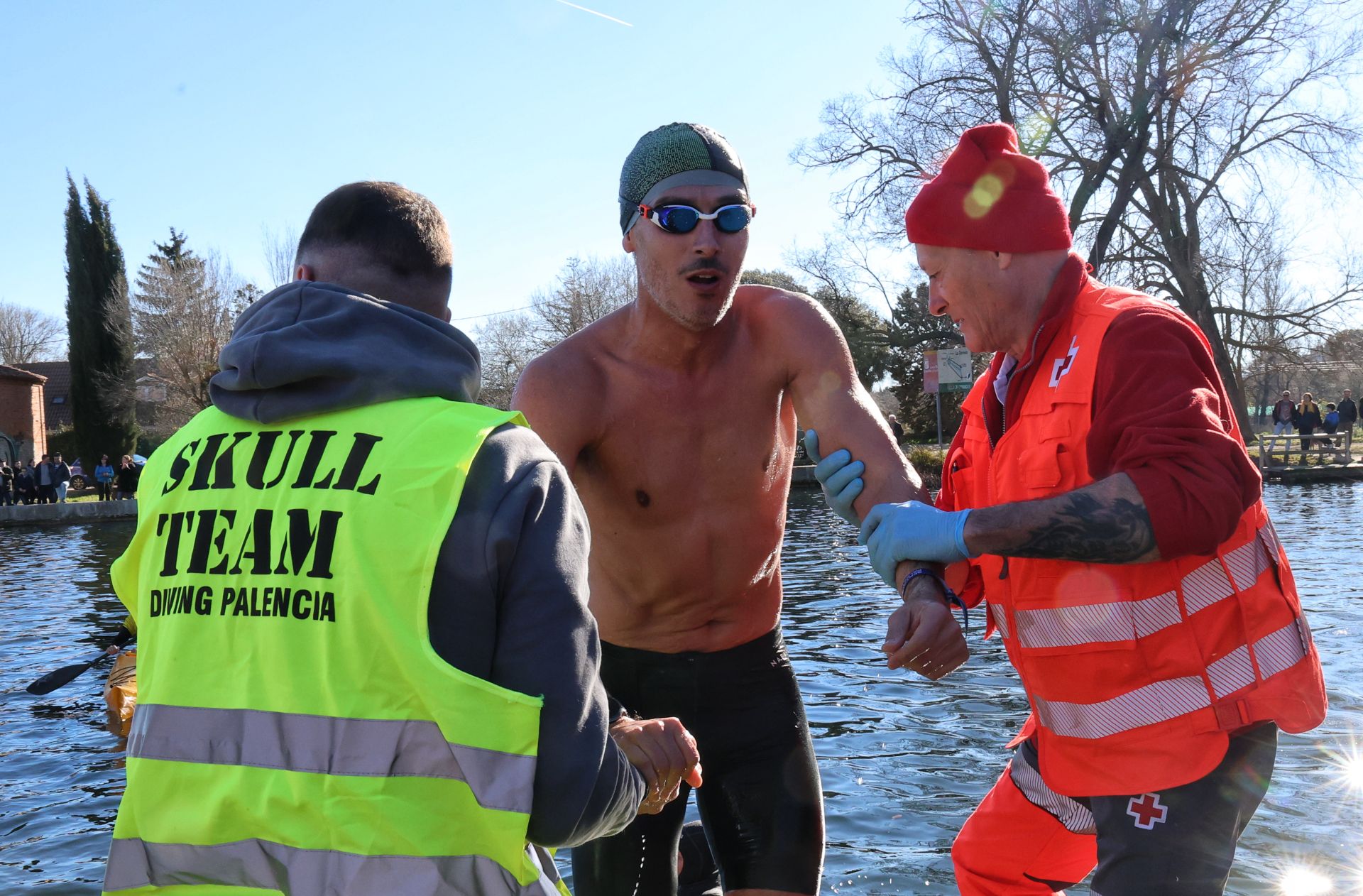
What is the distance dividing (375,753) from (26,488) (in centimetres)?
3449

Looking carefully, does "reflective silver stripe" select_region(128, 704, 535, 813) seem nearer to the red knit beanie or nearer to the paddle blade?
the red knit beanie

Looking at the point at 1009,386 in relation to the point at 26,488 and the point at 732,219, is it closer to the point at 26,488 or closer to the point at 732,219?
the point at 732,219

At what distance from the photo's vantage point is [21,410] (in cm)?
5081

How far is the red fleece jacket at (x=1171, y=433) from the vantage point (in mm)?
2104

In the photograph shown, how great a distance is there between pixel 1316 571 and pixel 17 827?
11948 millimetres

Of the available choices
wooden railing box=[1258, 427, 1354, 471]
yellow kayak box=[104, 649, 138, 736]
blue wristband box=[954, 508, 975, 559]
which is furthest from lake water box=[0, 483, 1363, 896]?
wooden railing box=[1258, 427, 1354, 471]

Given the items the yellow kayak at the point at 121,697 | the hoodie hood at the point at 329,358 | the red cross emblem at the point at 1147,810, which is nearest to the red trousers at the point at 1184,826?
the red cross emblem at the point at 1147,810

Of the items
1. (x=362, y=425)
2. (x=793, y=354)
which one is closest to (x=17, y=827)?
(x=793, y=354)

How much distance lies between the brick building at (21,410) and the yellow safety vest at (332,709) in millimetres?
54792

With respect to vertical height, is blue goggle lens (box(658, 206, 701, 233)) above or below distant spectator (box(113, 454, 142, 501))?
above

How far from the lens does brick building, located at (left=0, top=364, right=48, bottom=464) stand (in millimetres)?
49969

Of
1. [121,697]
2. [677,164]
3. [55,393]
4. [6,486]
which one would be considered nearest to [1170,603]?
[677,164]

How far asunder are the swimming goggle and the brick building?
5375cm

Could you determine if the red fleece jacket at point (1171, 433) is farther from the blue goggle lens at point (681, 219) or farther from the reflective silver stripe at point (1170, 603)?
the blue goggle lens at point (681, 219)
